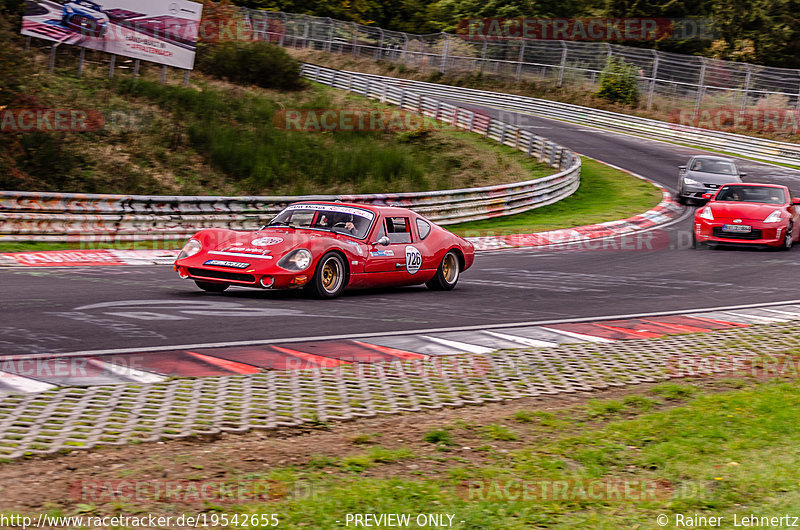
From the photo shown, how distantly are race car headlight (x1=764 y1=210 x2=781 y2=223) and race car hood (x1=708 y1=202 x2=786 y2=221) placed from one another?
65mm

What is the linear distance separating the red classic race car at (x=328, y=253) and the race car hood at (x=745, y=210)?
853cm

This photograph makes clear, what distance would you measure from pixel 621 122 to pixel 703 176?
20.3 m

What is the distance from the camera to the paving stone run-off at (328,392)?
202 inches

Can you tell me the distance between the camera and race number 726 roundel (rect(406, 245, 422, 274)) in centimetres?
1195

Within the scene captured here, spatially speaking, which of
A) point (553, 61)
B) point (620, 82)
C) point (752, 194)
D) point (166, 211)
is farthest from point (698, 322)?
point (553, 61)

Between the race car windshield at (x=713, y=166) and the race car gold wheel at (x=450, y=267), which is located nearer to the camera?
the race car gold wheel at (x=450, y=267)

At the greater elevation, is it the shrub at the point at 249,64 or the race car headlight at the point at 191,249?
the shrub at the point at 249,64

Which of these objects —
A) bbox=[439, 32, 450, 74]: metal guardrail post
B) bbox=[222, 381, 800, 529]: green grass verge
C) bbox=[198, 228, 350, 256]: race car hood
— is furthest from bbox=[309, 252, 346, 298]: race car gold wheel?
bbox=[439, 32, 450, 74]: metal guardrail post

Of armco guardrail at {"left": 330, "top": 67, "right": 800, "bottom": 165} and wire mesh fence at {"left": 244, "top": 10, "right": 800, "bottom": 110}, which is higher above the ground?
wire mesh fence at {"left": 244, "top": 10, "right": 800, "bottom": 110}

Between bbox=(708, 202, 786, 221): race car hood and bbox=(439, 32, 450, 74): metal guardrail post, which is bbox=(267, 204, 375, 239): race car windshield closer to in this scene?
bbox=(708, 202, 786, 221): race car hood

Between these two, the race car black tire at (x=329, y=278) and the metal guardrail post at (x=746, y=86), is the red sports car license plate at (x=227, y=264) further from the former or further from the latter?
the metal guardrail post at (x=746, y=86)

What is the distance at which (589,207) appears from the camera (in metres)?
26.8

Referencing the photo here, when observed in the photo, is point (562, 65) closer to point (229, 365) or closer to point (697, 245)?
point (697, 245)

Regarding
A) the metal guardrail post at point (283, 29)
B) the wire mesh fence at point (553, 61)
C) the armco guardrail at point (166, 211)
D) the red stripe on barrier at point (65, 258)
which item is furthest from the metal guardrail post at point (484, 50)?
the red stripe on barrier at point (65, 258)
